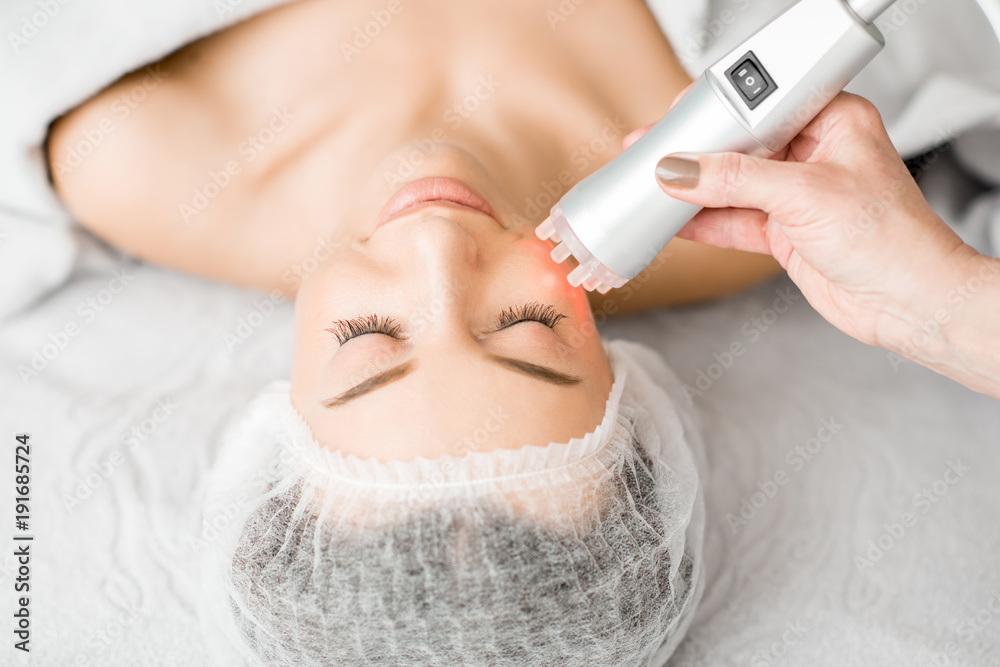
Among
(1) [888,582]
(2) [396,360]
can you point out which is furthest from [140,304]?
(1) [888,582]

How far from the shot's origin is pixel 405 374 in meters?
0.81

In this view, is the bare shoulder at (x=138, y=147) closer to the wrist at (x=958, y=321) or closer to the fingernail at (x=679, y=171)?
the fingernail at (x=679, y=171)

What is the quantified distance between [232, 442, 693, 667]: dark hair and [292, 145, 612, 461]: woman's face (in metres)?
0.10

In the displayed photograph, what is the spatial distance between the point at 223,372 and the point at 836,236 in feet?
3.44

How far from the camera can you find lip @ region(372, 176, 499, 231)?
92 centimetres

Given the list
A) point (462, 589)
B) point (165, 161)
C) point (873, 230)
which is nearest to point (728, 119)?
point (873, 230)

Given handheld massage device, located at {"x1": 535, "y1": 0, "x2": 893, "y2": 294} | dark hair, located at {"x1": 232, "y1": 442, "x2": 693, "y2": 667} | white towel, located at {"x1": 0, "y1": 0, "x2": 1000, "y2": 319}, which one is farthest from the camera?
white towel, located at {"x1": 0, "y1": 0, "x2": 1000, "y2": 319}

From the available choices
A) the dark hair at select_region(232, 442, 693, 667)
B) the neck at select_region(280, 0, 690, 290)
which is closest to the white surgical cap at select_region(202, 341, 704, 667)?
the dark hair at select_region(232, 442, 693, 667)

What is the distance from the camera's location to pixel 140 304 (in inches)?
51.9

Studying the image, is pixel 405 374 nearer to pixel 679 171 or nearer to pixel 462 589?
pixel 462 589

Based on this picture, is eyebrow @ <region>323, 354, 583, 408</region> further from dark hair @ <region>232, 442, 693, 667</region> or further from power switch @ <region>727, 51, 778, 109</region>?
power switch @ <region>727, 51, 778, 109</region>

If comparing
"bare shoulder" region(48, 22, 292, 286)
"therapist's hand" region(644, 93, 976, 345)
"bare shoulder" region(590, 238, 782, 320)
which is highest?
"bare shoulder" region(48, 22, 292, 286)

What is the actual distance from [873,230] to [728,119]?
183mm

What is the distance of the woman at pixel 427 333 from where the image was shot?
776mm
